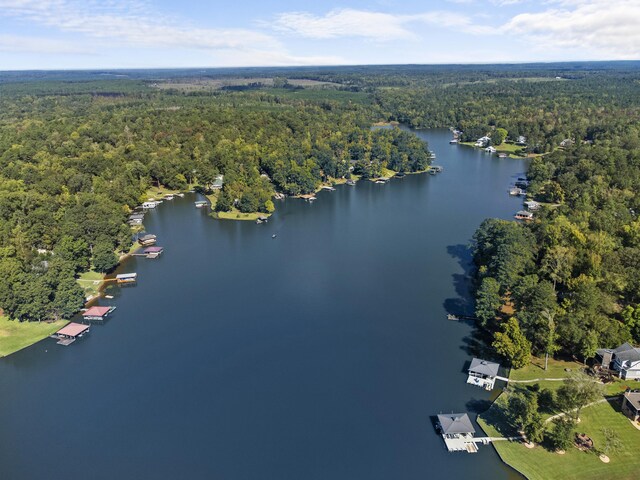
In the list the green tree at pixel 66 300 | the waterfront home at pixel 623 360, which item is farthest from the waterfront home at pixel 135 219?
the waterfront home at pixel 623 360

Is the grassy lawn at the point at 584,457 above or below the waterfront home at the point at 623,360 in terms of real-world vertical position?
below

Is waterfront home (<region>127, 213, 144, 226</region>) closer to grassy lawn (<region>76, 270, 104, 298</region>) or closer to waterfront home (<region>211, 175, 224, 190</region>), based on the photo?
waterfront home (<region>211, 175, 224, 190</region>)

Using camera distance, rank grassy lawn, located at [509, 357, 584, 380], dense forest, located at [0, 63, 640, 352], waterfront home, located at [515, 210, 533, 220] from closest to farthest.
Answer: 1. grassy lawn, located at [509, 357, 584, 380]
2. dense forest, located at [0, 63, 640, 352]
3. waterfront home, located at [515, 210, 533, 220]

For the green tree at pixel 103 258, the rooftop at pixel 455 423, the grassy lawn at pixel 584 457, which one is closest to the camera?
the grassy lawn at pixel 584 457

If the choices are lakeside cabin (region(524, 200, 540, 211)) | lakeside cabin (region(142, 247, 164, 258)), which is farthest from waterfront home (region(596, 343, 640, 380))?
lakeside cabin (region(142, 247, 164, 258))

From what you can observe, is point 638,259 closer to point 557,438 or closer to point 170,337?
point 557,438

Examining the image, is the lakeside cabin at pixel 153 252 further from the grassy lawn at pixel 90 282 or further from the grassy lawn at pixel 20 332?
the grassy lawn at pixel 20 332
